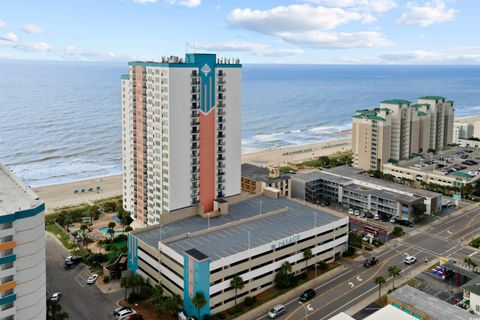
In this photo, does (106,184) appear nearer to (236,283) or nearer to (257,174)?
(257,174)

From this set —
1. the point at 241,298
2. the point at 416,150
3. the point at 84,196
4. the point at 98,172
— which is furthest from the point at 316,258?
the point at 98,172

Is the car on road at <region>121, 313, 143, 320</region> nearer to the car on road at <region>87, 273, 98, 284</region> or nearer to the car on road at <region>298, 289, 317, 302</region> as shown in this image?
the car on road at <region>87, 273, 98, 284</region>

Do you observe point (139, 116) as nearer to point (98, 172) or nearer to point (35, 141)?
point (98, 172)

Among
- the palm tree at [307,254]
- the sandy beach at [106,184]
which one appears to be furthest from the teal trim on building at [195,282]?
the sandy beach at [106,184]

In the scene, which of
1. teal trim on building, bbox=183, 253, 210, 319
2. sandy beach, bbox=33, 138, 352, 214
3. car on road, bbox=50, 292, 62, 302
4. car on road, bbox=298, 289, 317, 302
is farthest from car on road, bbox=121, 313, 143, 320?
sandy beach, bbox=33, 138, 352, 214

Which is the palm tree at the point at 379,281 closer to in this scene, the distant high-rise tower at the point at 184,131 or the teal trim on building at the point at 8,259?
the distant high-rise tower at the point at 184,131

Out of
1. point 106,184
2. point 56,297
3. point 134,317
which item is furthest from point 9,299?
point 106,184

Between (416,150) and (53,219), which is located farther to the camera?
(416,150)
